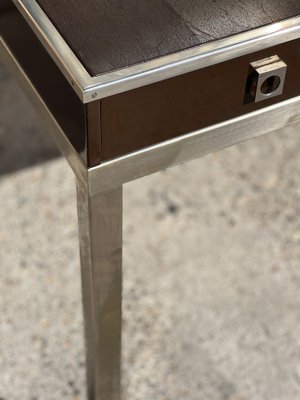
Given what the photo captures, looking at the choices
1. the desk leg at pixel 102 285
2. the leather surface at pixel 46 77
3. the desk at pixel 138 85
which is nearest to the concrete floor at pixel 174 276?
the desk leg at pixel 102 285

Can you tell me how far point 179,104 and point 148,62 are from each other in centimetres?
7

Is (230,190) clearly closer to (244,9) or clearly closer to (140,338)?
(140,338)

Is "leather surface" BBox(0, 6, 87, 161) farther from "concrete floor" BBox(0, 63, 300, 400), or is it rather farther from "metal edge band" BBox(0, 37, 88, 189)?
"concrete floor" BBox(0, 63, 300, 400)

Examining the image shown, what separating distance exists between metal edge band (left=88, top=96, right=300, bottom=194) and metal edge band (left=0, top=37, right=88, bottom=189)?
0.02 m

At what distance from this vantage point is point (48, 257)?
1.42m

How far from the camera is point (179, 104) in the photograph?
0.79 meters

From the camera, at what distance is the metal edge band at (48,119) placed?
81 centimetres

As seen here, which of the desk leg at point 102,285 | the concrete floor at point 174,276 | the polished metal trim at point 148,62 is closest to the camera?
the polished metal trim at point 148,62

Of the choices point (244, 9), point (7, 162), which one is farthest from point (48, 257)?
point (244, 9)

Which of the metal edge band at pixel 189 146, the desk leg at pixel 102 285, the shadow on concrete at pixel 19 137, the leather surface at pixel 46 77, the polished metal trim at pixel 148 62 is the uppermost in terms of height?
the polished metal trim at pixel 148 62

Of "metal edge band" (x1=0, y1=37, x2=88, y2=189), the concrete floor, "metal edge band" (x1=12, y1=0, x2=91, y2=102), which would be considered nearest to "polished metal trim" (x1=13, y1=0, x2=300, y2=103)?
"metal edge band" (x1=12, y1=0, x2=91, y2=102)

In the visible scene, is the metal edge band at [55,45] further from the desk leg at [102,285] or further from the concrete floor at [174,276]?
the concrete floor at [174,276]

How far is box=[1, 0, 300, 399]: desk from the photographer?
2.44 ft

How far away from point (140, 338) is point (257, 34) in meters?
0.68
